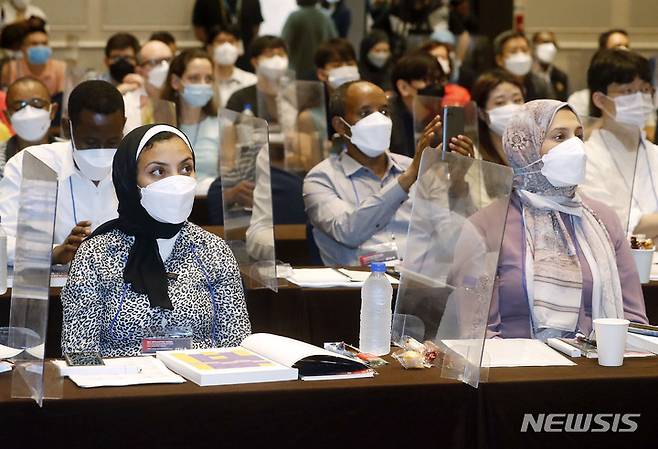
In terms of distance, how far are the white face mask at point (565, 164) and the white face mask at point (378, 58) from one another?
20.9 feet

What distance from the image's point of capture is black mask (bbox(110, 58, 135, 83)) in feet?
27.6

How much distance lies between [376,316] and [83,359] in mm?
815

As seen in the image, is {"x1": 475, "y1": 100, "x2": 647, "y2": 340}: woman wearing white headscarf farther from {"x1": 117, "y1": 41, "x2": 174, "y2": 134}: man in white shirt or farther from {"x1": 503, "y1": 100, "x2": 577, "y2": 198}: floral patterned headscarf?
{"x1": 117, "y1": 41, "x2": 174, "y2": 134}: man in white shirt

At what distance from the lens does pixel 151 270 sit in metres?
3.31

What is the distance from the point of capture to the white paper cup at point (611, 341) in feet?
10.1

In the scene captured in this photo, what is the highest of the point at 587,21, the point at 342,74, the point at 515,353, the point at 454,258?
the point at 587,21

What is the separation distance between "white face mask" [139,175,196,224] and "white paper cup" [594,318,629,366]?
1.17m

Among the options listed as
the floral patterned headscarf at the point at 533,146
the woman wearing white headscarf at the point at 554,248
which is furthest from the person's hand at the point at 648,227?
the floral patterned headscarf at the point at 533,146

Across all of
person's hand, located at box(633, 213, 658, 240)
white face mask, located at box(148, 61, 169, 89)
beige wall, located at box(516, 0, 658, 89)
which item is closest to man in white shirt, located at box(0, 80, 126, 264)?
person's hand, located at box(633, 213, 658, 240)

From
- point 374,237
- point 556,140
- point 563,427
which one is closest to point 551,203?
point 556,140

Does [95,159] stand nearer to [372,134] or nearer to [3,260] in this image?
[3,260]

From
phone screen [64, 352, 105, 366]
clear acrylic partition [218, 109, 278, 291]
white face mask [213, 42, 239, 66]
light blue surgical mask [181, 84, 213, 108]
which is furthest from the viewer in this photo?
white face mask [213, 42, 239, 66]

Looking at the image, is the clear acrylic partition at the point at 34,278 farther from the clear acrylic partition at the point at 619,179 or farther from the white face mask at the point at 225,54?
the white face mask at the point at 225,54

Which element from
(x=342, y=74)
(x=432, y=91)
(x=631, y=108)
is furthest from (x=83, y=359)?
(x=342, y=74)
